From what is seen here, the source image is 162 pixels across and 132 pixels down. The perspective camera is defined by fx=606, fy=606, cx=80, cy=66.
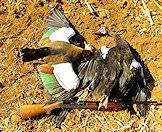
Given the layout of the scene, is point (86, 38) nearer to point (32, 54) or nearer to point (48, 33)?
point (48, 33)

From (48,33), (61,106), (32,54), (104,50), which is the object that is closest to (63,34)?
(48,33)

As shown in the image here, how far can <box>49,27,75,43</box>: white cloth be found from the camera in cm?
649

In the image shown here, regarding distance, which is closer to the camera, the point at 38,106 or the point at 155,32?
the point at 38,106

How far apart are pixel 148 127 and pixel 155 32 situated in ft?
3.56

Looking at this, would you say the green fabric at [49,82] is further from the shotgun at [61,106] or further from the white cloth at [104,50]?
the white cloth at [104,50]

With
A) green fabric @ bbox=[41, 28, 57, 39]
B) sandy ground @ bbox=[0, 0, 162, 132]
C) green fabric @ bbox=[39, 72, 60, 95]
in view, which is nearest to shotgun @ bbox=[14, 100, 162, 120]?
sandy ground @ bbox=[0, 0, 162, 132]

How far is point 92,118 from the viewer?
6.38 m

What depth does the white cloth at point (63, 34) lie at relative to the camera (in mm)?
6488

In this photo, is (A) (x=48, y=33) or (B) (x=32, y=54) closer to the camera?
(B) (x=32, y=54)

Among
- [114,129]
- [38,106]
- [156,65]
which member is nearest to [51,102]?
[38,106]

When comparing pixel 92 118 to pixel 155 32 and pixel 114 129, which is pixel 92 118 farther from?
pixel 155 32

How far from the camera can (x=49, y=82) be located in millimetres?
6418

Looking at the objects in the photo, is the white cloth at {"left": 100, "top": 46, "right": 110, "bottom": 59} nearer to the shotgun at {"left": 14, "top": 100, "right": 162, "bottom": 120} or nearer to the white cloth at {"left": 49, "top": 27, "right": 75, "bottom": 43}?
the white cloth at {"left": 49, "top": 27, "right": 75, "bottom": 43}

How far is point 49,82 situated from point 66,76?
0.25 meters
